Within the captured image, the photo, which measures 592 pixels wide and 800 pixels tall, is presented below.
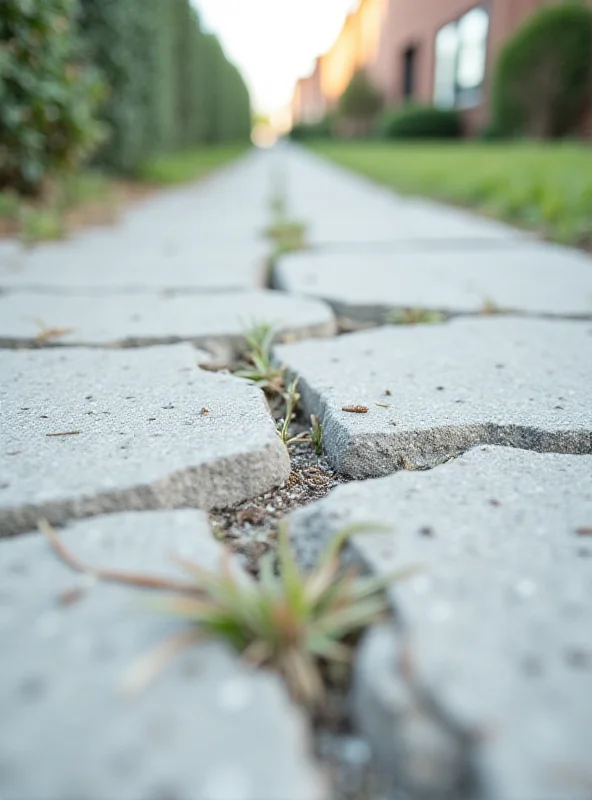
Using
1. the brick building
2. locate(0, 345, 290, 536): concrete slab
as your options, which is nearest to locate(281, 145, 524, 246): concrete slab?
locate(0, 345, 290, 536): concrete slab

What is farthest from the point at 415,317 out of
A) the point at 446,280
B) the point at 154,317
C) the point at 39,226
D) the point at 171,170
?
the point at 171,170

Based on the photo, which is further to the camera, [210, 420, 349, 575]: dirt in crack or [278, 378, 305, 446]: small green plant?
[278, 378, 305, 446]: small green plant

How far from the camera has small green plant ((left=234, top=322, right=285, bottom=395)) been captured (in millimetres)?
1086

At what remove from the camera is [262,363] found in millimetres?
1132

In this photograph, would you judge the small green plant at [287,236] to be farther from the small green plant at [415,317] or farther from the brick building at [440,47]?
the brick building at [440,47]

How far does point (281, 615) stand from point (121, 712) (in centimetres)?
12

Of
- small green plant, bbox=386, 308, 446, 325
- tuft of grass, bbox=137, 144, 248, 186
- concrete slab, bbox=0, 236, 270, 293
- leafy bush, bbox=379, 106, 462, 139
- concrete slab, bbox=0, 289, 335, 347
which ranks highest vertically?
leafy bush, bbox=379, 106, 462, 139

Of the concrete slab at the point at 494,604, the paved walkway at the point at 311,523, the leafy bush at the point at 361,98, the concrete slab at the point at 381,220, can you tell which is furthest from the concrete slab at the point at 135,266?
the leafy bush at the point at 361,98

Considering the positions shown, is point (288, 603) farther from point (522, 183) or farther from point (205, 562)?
point (522, 183)

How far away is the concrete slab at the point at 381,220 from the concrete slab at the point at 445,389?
4.50 feet

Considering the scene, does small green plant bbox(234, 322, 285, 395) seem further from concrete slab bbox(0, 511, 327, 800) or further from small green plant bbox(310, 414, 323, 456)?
concrete slab bbox(0, 511, 327, 800)

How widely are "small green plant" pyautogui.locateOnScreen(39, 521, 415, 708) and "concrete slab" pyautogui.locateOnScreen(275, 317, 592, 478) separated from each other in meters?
0.31

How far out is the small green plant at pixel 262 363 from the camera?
1086 millimetres

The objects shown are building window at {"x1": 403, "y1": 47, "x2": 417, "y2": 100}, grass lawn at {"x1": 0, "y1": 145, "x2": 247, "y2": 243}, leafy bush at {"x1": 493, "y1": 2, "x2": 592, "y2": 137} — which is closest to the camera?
grass lawn at {"x1": 0, "y1": 145, "x2": 247, "y2": 243}
